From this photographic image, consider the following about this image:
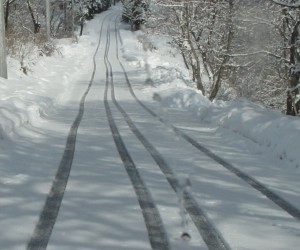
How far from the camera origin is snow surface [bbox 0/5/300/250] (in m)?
4.33

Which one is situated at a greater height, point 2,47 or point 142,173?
point 2,47

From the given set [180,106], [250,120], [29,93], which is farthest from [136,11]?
[250,120]

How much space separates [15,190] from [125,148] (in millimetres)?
3081

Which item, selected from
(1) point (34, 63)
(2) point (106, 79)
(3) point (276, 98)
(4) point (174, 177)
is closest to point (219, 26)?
(3) point (276, 98)

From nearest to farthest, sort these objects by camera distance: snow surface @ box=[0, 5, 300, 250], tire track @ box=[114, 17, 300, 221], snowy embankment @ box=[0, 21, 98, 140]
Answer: snow surface @ box=[0, 5, 300, 250] → tire track @ box=[114, 17, 300, 221] → snowy embankment @ box=[0, 21, 98, 140]

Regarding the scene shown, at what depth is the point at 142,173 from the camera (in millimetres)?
6570

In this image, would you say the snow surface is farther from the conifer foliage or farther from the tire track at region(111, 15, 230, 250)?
the conifer foliage

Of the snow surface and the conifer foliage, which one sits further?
the conifer foliage

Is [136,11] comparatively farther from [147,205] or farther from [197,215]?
[197,215]

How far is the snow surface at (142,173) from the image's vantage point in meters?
4.33

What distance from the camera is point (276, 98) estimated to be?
2364 centimetres

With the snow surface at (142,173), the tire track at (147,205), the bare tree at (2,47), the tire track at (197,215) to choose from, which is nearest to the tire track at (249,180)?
the snow surface at (142,173)

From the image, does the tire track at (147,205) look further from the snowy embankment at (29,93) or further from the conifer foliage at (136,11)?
the conifer foliage at (136,11)

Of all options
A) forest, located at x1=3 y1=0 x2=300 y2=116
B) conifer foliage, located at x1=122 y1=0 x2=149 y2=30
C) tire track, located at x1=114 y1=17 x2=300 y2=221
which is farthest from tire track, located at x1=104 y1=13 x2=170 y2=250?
conifer foliage, located at x1=122 y1=0 x2=149 y2=30
